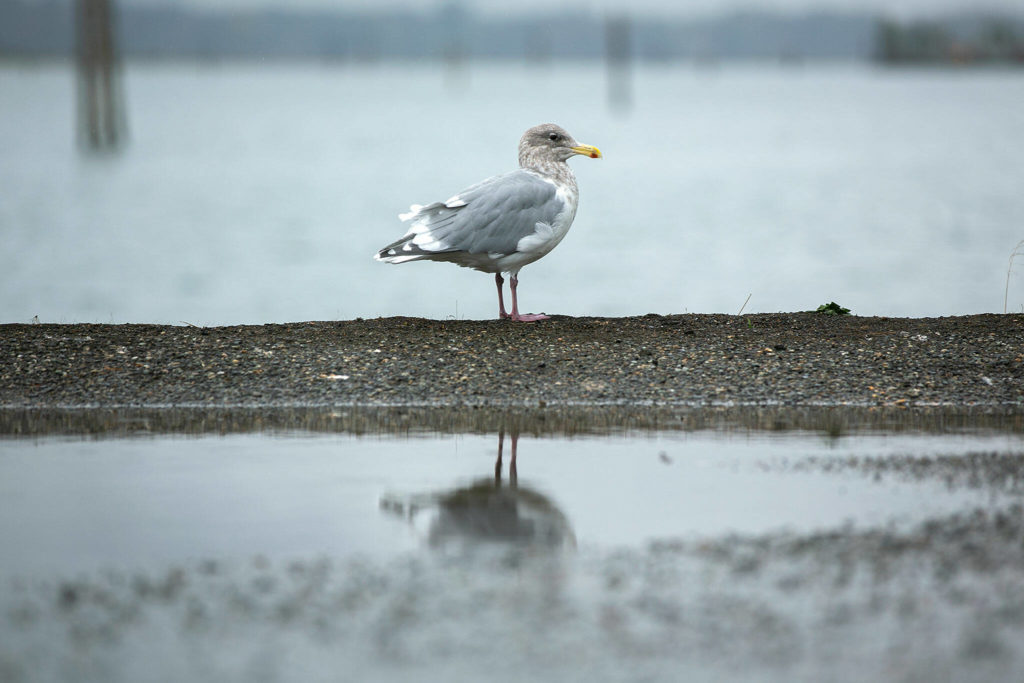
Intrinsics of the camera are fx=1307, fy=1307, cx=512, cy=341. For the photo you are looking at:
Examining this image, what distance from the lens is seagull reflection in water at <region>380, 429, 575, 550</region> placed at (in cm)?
540

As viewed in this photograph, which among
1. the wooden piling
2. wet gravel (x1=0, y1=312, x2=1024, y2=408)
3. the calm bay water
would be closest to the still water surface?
wet gravel (x1=0, y1=312, x2=1024, y2=408)

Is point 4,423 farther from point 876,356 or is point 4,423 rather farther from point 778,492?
point 876,356

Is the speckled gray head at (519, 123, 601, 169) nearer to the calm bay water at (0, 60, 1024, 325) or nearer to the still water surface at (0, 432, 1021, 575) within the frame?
the still water surface at (0, 432, 1021, 575)

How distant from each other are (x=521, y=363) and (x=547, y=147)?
2.62 metres

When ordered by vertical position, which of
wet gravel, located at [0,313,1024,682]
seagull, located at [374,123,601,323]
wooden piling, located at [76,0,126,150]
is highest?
wooden piling, located at [76,0,126,150]

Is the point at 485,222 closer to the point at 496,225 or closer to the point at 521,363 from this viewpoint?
the point at 496,225

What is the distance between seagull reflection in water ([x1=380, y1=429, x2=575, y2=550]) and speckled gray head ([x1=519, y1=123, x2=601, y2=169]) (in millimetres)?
4864

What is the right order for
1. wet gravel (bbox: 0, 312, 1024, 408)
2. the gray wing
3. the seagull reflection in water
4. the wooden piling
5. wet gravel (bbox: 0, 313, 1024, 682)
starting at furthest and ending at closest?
the wooden piling, the gray wing, wet gravel (bbox: 0, 312, 1024, 408), the seagull reflection in water, wet gravel (bbox: 0, 313, 1024, 682)

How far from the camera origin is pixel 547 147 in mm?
10820

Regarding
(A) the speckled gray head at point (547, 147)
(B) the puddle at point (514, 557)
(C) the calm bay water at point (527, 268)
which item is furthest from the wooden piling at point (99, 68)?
(B) the puddle at point (514, 557)

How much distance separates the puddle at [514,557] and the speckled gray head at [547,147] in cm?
404

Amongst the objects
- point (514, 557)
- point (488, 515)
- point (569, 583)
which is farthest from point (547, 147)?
point (569, 583)

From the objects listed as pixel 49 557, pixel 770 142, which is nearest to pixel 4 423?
pixel 49 557

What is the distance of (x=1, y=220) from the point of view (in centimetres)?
3378
